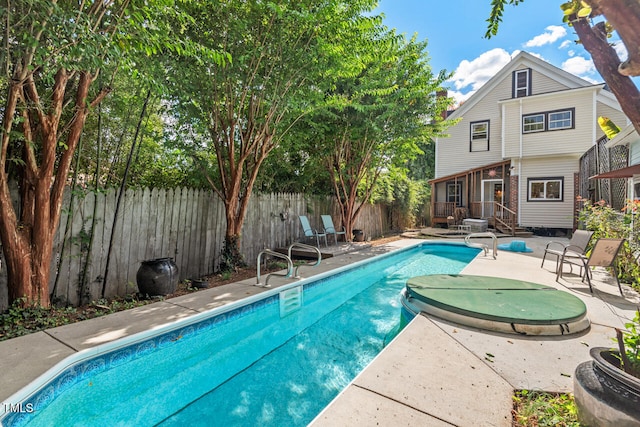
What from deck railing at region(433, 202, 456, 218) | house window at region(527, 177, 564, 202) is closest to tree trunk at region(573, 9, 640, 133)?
house window at region(527, 177, 564, 202)

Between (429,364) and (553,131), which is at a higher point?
(553,131)

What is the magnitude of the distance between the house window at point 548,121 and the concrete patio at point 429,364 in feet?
41.8

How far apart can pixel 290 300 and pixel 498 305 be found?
2860 millimetres

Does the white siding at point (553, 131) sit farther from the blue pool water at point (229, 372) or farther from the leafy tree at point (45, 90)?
the leafy tree at point (45, 90)

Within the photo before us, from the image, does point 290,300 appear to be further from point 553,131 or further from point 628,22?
point 553,131

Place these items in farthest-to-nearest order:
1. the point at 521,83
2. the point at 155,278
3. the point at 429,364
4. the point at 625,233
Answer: the point at 521,83, the point at 625,233, the point at 155,278, the point at 429,364

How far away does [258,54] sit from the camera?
5.30 meters

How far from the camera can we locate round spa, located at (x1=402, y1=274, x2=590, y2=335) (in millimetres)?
3182

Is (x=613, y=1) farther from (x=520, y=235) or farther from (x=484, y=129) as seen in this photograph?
(x=484, y=129)

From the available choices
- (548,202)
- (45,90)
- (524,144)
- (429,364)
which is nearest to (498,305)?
(429,364)

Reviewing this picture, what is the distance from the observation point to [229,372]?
3213 mm

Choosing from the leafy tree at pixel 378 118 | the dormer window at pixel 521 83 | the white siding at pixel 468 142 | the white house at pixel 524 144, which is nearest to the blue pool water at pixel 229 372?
the leafy tree at pixel 378 118

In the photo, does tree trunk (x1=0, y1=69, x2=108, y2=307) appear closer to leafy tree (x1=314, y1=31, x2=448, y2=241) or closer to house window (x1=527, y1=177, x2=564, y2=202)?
leafy tree (x1=314, y1=31, x2=448, y2=241)

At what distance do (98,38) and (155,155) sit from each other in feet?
12.2
